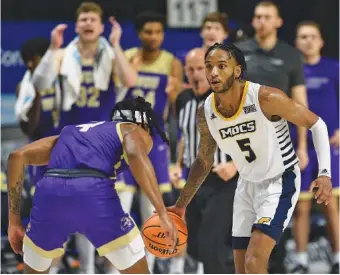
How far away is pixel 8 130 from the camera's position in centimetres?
877

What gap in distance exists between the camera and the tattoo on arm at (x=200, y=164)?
6270 millimetres

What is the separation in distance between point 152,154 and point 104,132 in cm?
231

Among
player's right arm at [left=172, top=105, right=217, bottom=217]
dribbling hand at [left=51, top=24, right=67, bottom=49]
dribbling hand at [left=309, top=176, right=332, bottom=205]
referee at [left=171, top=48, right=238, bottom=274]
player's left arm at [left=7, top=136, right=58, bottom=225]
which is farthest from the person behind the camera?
dribbling hand at [left=51, top=24, right=67, bottom=49]

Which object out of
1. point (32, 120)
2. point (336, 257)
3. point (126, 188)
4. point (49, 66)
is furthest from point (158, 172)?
point (336, 257)

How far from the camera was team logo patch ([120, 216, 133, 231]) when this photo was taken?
5.73 metres

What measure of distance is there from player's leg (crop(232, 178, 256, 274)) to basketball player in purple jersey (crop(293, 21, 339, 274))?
205 cm

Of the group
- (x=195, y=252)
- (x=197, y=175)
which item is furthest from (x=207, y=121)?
(x=195, y=252)

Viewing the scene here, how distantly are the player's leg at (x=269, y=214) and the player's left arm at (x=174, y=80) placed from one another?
236cm

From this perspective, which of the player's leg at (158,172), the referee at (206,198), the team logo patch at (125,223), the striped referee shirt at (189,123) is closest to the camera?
the team logo patch at (125,223)

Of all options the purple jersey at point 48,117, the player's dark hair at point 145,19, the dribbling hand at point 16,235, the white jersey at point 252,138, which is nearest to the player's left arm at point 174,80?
the player's dark hair at point 145,19

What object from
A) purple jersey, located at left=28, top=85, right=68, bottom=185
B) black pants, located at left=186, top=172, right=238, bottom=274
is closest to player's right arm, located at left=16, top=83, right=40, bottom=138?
purple jersey, located at left=28, top=85, right=68, bottom=185

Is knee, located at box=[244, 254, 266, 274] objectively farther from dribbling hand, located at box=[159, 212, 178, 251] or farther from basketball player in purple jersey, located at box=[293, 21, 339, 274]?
basketball player in purple jersey, located at box=[293, 21, 339, 274]

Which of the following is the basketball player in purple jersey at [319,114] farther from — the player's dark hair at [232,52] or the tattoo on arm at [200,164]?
the player's dark hair at [232,52]

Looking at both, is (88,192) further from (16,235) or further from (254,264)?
(254,264)
